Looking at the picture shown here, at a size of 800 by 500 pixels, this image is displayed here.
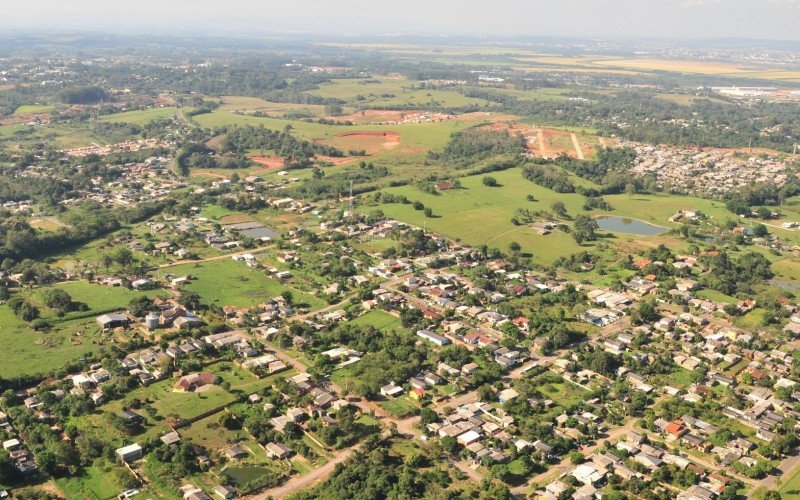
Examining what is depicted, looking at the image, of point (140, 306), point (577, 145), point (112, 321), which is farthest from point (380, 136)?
point (112, 321)

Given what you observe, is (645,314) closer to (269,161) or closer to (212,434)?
(212,434)

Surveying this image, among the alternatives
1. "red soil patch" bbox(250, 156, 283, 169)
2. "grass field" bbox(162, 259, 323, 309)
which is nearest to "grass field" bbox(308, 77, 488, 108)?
"red soil patch" bbox(250, 156, 283, 169)

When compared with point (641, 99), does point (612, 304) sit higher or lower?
lower

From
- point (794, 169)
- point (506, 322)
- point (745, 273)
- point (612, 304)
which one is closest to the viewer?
point (506, 322)

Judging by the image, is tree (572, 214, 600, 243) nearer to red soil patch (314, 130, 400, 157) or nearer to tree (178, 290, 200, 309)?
tree (178, 290, 200, 309)

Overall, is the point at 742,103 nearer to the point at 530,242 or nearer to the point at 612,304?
the point at 530,242

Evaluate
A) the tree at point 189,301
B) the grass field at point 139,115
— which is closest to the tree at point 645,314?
the tree at point 189,301

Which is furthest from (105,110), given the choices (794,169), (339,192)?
(794,169)
